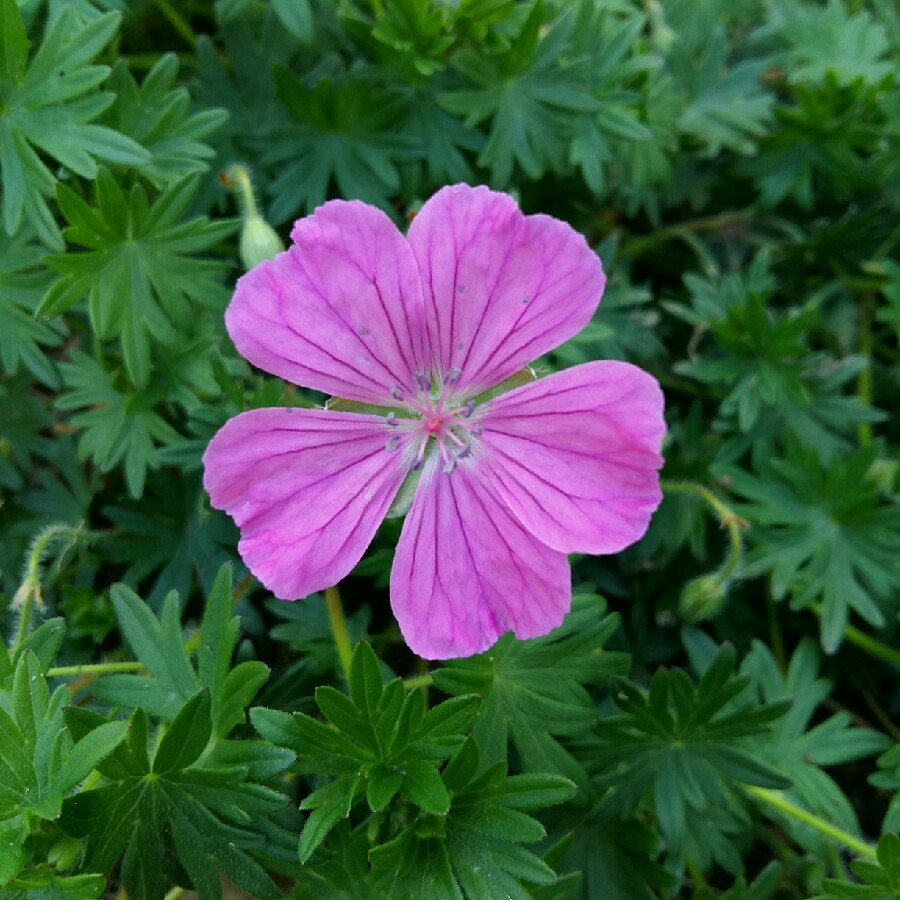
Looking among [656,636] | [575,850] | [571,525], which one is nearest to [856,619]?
[656,636]

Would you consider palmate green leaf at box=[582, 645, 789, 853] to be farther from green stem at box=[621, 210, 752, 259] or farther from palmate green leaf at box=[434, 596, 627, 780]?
green stem at box=[621, 210, 752, 259]

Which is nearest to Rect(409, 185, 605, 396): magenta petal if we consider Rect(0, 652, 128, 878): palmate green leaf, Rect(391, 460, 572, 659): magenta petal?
Rect(391, 460, 572, 659): magenta petal

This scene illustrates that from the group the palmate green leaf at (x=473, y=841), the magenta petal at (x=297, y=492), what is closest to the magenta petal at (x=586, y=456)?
the magenta petal at (x=297, y=492)

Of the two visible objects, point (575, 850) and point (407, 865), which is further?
point (575, 850)

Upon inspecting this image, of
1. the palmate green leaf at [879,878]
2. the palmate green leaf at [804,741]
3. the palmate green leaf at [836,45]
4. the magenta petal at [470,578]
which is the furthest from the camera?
the palmate green leaf at [836,45]

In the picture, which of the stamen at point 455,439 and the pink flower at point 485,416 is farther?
the stamen at point 455,439

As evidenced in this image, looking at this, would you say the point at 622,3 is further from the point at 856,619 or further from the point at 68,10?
the point at 856,619

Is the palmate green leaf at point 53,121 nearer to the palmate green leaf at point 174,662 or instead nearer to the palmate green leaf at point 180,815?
the palmate green leaf at point 174,662
